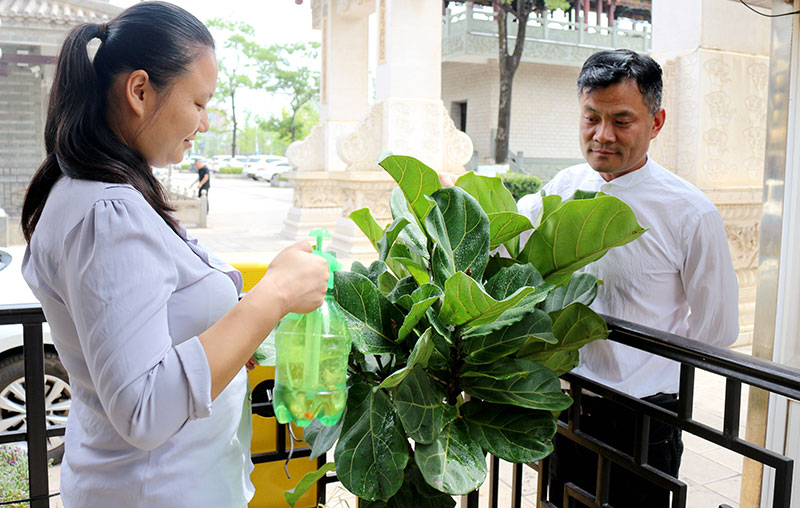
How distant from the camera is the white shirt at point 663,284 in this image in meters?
1.71

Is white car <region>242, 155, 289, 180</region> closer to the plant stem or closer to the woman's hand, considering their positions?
the plant stem

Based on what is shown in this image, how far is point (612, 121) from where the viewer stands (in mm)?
1823

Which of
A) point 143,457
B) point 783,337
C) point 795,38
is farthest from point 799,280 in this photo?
point 143,457

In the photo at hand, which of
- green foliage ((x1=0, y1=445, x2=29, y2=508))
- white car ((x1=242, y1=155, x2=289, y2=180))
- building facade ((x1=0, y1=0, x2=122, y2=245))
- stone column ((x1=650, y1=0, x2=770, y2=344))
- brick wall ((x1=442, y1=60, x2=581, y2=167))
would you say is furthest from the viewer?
white car ((x1=242, y1=155, x2=289, y2=180))

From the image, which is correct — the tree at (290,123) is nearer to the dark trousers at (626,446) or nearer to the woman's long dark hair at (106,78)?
the dark trousers at (626,446)

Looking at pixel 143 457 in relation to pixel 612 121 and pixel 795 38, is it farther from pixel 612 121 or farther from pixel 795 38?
pixel 795 38

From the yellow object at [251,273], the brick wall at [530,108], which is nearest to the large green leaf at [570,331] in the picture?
the yellow object at [251,273]

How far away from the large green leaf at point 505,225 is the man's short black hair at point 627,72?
709mm

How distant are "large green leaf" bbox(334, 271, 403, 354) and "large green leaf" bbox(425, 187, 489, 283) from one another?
125mm

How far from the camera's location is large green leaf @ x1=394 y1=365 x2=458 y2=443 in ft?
3.71

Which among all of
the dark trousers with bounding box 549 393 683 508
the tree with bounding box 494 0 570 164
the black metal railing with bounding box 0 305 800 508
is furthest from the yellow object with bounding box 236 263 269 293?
the tree with bounding box 494 0 570 164

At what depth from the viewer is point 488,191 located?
138 cm

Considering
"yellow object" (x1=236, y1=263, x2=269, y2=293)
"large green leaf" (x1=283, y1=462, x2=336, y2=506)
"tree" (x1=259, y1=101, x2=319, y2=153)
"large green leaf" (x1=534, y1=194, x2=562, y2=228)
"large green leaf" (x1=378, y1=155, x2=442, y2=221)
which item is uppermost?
"tree" (x1=259, y1=101, x2=319, y2=153)

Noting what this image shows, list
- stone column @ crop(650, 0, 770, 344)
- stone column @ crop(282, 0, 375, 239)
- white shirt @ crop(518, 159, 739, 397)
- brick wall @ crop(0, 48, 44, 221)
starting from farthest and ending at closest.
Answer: stone column @ crop(282, 0, 375, 239), brick wall @ crop(0, 48, 44, 221), stone column @ crop(650, 0, 770, 344), white shirt @ crop(518, 159, 739, 397)
